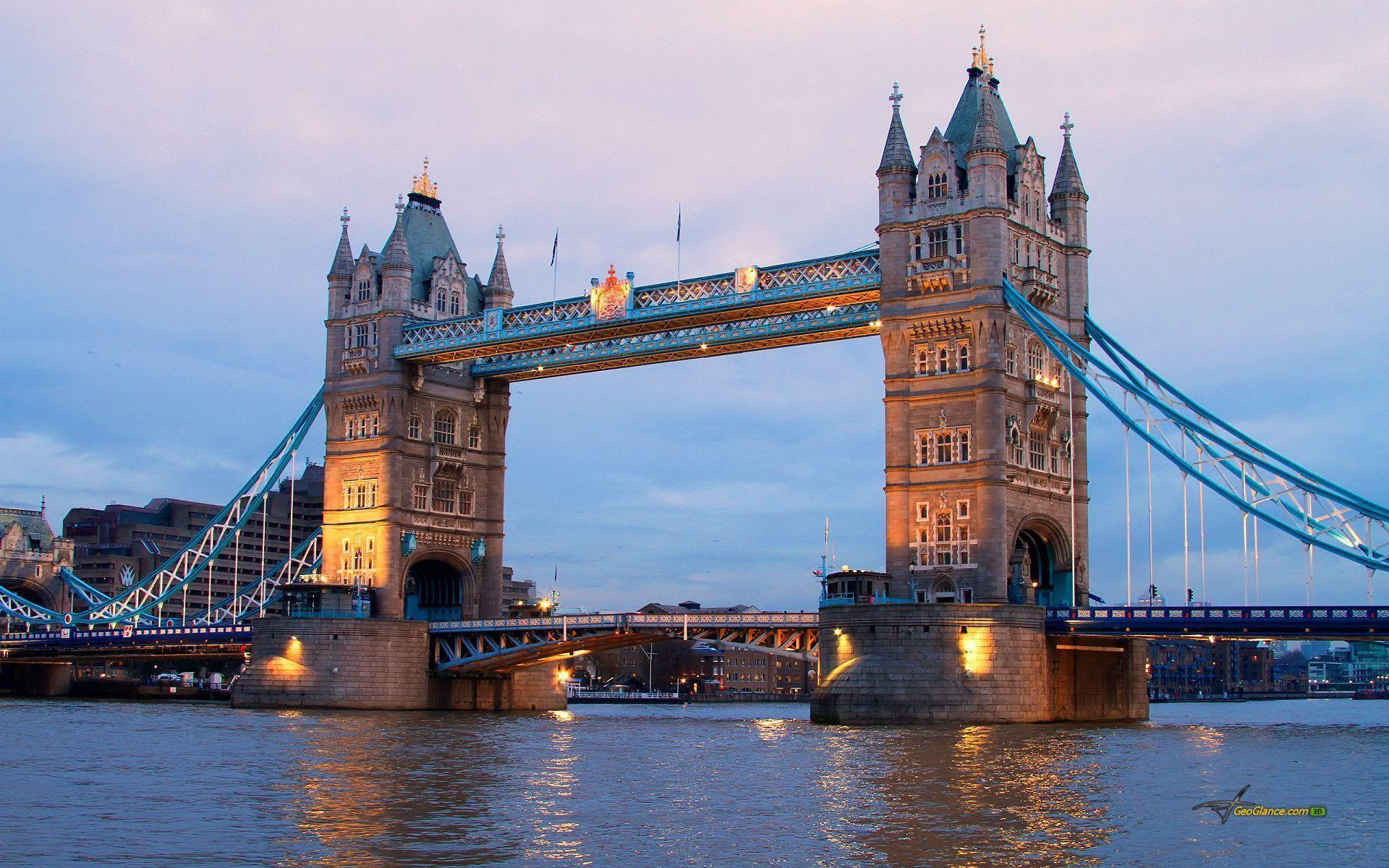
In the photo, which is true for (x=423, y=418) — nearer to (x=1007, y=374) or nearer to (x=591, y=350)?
(x=591, y=350)

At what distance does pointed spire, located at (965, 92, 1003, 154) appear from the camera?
2950 inches

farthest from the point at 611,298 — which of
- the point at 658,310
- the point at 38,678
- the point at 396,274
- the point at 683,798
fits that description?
the point at 38,678

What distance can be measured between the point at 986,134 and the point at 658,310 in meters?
19.0

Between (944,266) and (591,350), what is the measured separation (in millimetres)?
23795

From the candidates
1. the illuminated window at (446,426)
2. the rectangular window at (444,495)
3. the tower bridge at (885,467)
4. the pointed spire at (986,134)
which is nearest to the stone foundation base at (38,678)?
the tower bridge at (885,467)

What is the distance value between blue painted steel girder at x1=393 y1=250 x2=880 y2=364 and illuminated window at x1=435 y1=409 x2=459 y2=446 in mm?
3708

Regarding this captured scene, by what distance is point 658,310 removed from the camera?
84.5 metres

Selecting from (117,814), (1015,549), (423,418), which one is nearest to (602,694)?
(423,418)

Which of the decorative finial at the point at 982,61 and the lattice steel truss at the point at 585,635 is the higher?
the decorative finial at the point at 982,61

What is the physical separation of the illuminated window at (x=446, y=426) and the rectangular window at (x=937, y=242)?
113ft

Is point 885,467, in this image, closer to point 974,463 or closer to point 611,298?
point 974,463

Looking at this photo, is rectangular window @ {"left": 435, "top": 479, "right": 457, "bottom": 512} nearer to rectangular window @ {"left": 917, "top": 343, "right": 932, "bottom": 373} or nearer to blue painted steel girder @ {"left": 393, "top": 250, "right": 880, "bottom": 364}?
blue painted steel girder @ {"left": 393, "top": 250, "right": 880, "bottom": 364}

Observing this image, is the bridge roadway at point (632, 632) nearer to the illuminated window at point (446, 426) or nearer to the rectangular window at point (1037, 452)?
the rectangular window at point (1037, 452)

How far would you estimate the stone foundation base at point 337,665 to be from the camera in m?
87.8
